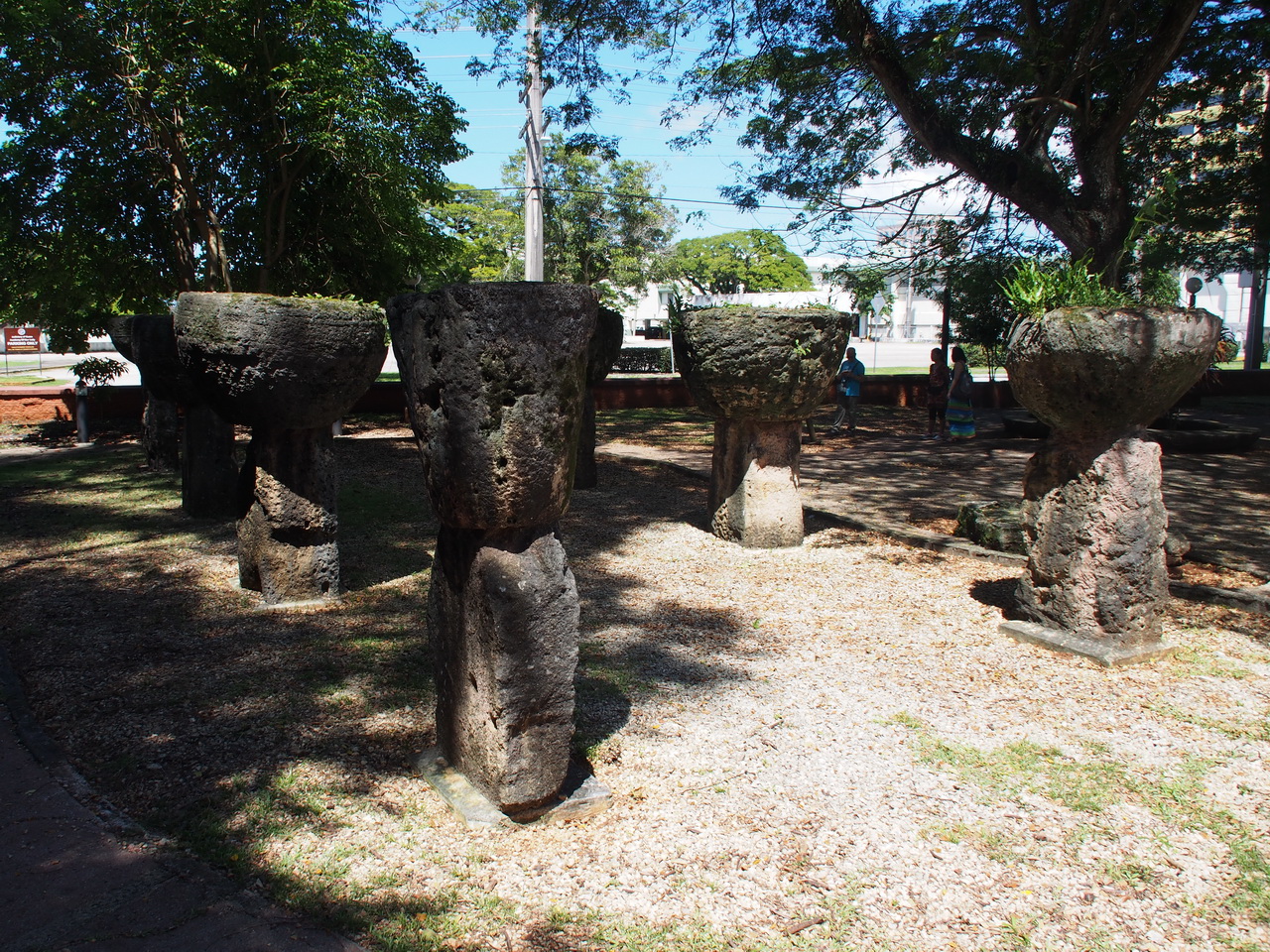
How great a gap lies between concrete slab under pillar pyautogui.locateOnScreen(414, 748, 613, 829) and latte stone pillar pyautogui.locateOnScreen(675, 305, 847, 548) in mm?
3848

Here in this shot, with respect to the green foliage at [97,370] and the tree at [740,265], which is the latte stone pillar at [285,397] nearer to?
the green foliage at [97,370]

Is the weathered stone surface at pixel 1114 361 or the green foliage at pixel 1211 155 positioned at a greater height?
the green foliage at pixel 1211 155

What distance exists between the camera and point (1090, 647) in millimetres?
4688

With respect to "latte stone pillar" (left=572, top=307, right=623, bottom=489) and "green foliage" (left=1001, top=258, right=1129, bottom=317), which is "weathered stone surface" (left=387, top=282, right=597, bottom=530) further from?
"latte stone pillar" (left=572, top=307, right=623, bottom=489)

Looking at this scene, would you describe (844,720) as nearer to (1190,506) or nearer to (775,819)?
(775,819)

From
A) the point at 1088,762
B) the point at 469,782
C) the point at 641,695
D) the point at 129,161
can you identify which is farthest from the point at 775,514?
the point at 129,161

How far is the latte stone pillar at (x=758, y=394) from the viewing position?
21.7 feet

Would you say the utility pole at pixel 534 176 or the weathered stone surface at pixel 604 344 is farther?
the utility pole at pixel 534 176

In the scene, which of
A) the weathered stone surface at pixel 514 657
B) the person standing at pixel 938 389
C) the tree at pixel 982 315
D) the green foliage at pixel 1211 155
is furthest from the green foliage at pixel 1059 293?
the person standing at pixel 938 389

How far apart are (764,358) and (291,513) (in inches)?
133

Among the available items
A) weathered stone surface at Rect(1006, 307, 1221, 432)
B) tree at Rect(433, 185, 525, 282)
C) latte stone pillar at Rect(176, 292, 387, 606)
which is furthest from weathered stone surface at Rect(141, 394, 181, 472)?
tree at Rect(433, 185, 525, 282)

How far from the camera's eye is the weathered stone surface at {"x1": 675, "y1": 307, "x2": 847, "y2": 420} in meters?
6.59

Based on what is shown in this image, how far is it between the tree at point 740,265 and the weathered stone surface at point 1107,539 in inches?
1359

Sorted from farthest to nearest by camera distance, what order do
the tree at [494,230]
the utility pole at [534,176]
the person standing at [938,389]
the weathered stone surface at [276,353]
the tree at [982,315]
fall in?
the tree at [494,230] → the utility pole at [534,176] → the tree at [982,315] → the person standing at [938,389] → the weathered stone surface at [276,353]
